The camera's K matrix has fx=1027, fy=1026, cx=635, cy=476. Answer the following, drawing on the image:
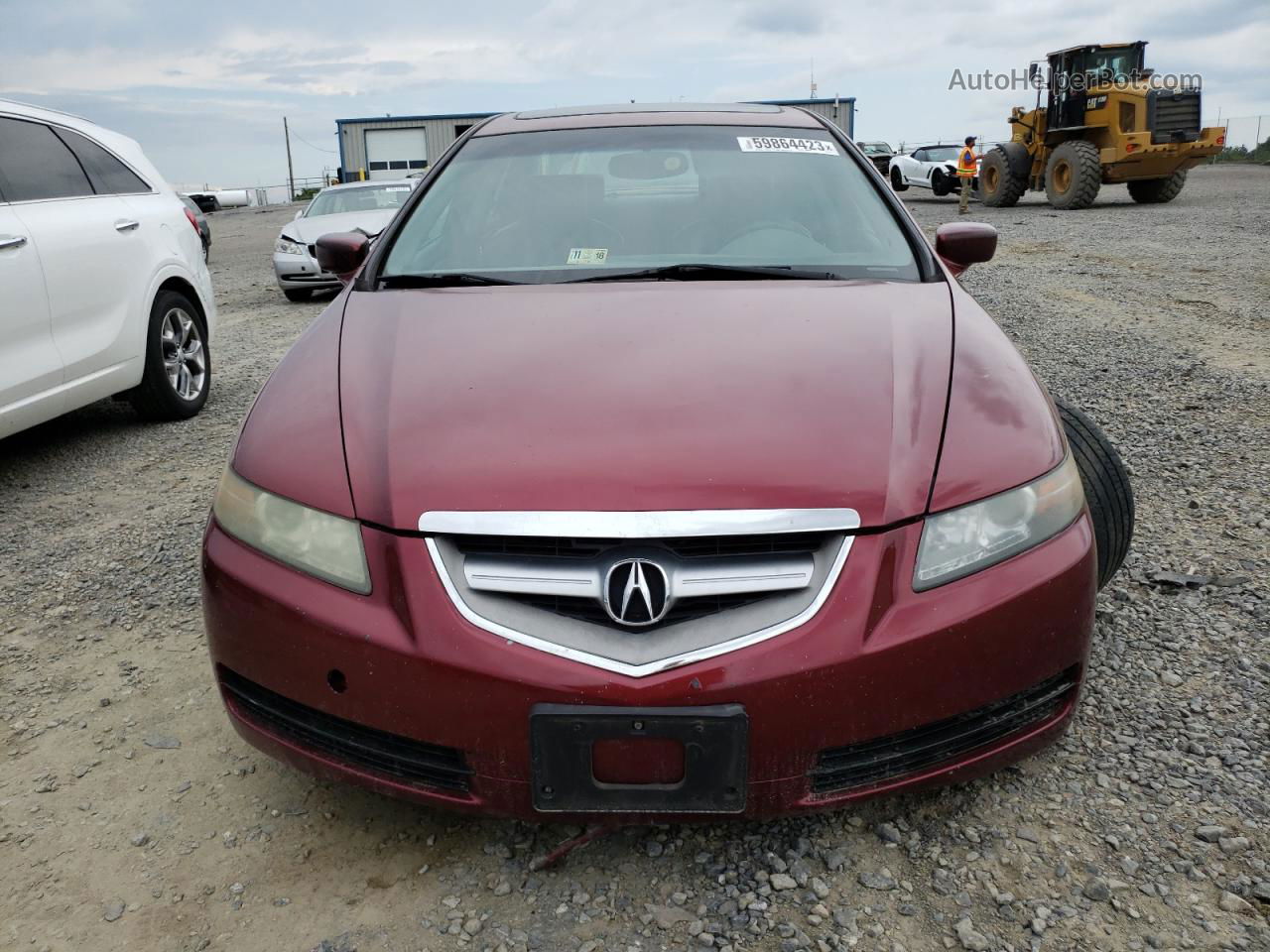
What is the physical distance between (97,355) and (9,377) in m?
0.56

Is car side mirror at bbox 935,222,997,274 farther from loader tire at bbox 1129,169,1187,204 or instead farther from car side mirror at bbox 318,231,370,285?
loader tire at bbox 1129,169,1187,204

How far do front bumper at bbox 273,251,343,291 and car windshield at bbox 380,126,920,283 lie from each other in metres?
7.83

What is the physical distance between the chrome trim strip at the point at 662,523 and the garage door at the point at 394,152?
38.6 m

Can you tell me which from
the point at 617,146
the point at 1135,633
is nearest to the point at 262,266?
the point at 617,146

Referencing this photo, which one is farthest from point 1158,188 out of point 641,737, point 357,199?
point 641,737

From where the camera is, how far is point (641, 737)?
1.58 meters

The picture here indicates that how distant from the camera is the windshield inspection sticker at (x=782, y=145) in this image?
3.02m

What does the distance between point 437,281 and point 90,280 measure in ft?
8.92

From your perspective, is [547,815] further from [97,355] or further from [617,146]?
[97,355]

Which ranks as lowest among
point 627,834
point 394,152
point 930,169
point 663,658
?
point 627,834

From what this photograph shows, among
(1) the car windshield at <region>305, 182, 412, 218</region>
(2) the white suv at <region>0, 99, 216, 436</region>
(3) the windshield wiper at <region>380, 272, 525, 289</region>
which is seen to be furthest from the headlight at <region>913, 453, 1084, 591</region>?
Answer: (1) the car windshield at <region>305, 182, 412, 218</region>

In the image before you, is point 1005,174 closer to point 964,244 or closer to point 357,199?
point 357,199

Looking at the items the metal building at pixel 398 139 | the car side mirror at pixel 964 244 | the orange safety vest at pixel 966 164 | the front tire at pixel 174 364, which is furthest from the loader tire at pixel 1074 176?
the metal building at pixel 398 139

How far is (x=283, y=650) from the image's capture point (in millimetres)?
1753
